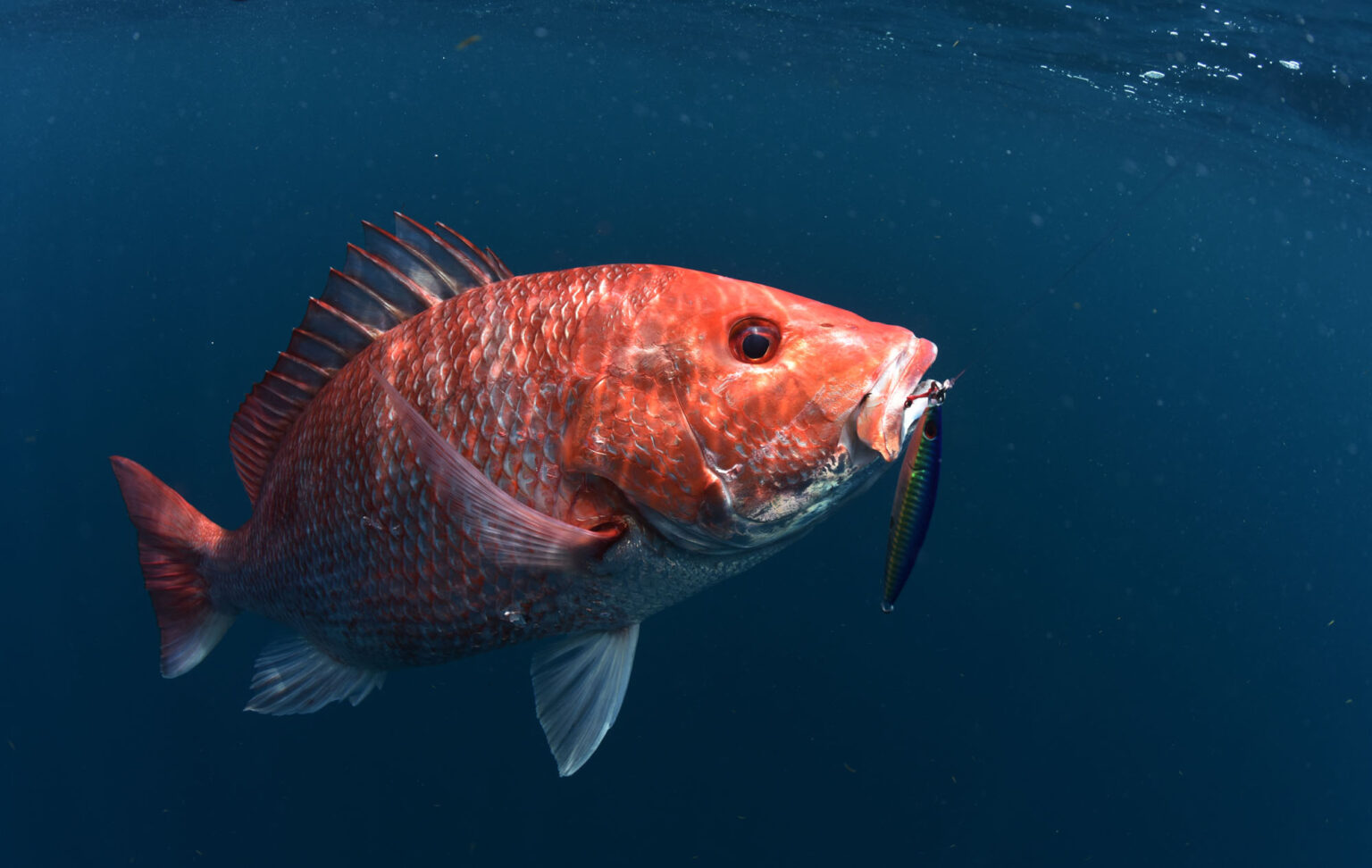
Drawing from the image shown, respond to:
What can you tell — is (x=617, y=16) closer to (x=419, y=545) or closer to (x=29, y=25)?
(x=29, y=25)

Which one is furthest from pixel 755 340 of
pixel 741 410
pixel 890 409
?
pixel 890 409

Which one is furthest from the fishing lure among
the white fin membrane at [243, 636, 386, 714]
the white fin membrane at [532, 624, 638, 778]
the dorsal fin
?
the white fin membrane at [243, 636, 386, 714]

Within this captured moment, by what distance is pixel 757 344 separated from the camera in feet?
5.07

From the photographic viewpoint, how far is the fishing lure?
1.45 m

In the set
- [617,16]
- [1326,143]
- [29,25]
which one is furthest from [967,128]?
[29,25]

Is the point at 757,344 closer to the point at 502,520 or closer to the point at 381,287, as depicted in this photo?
the point at 502,520

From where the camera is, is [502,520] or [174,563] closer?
[502,520]

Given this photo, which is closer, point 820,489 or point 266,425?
point 820,489

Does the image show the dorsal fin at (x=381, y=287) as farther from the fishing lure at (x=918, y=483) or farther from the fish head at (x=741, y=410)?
the fishing lure at (x=918, y=483)

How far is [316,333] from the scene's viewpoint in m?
2.08

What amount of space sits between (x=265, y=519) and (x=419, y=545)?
2.55 ft

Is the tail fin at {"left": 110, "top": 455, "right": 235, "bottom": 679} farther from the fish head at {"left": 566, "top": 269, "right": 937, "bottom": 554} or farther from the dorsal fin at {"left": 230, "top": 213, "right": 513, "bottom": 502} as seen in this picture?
the fish head at {"left": 566, "top": 269, "right": 937, "bottom": 554}

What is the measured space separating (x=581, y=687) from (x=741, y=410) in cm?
103

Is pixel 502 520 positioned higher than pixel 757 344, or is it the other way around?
pixel 757 344
